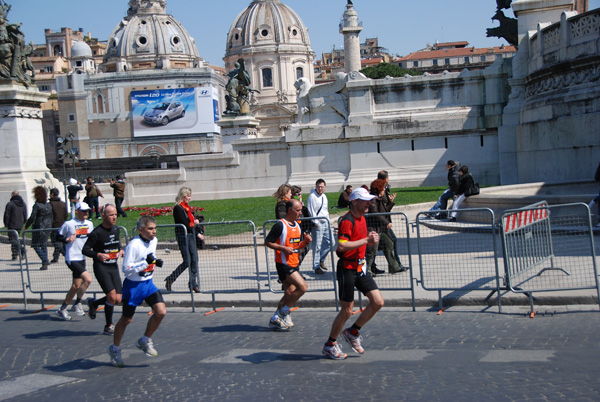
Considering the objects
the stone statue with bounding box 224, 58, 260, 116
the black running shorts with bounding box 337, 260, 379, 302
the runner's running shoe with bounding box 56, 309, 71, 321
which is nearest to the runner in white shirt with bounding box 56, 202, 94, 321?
the runner's running shoe with bounding box 56, 309, 71, 321

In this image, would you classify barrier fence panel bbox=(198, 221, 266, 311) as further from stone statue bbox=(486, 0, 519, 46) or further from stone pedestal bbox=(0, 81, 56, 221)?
stone statue bbox=(486, 0, 519, 46)

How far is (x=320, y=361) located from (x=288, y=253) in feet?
5.35

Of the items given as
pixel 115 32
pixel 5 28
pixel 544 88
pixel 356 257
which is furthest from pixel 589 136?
pixel 115 32

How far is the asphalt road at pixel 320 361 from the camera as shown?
6031mm

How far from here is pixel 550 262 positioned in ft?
32.7

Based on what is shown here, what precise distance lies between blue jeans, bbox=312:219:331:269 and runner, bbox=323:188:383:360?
3690 mm

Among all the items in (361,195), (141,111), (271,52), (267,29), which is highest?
(267,29)

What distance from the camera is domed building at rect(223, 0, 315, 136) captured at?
122750 mm

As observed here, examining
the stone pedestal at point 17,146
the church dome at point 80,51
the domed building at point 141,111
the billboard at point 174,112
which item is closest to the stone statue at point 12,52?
the stone pedestal at point 17,146

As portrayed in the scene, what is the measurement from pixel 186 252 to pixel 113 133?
105085mm

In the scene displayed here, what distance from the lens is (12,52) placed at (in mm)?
21734

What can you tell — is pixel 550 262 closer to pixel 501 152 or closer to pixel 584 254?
pixel 584 254

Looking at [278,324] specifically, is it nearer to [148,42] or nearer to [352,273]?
[352,273]

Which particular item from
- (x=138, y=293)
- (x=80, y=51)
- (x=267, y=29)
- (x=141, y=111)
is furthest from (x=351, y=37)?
(x=80, y=51)
